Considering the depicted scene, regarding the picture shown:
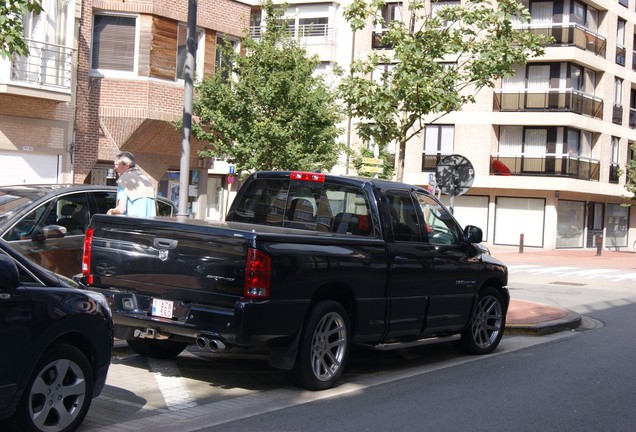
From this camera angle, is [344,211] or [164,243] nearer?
[164,243]

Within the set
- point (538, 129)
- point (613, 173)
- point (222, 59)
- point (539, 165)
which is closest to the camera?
point (222, 59)

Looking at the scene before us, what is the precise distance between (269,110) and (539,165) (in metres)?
25.0

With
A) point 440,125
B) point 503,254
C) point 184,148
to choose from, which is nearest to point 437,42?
point 184,148

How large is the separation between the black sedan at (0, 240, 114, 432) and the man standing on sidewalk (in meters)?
3.77

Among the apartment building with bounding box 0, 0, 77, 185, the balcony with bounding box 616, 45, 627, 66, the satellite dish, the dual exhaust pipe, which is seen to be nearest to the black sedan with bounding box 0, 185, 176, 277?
the dual exhaust pipe

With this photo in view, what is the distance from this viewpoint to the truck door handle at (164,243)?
7461 mm

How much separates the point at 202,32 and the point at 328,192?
16465 millimetres

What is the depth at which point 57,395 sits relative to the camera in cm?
579

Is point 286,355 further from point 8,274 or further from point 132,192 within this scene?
point 132,192

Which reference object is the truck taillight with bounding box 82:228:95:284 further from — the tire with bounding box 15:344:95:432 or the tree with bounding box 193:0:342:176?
the tree with bounding box 193:0:342:176

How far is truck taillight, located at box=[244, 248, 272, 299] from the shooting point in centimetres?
711

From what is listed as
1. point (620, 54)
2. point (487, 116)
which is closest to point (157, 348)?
point (487, 116)

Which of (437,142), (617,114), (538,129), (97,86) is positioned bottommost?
(97,86)

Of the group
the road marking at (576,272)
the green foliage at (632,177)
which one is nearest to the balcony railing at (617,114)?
the green foliage at (632,177)
